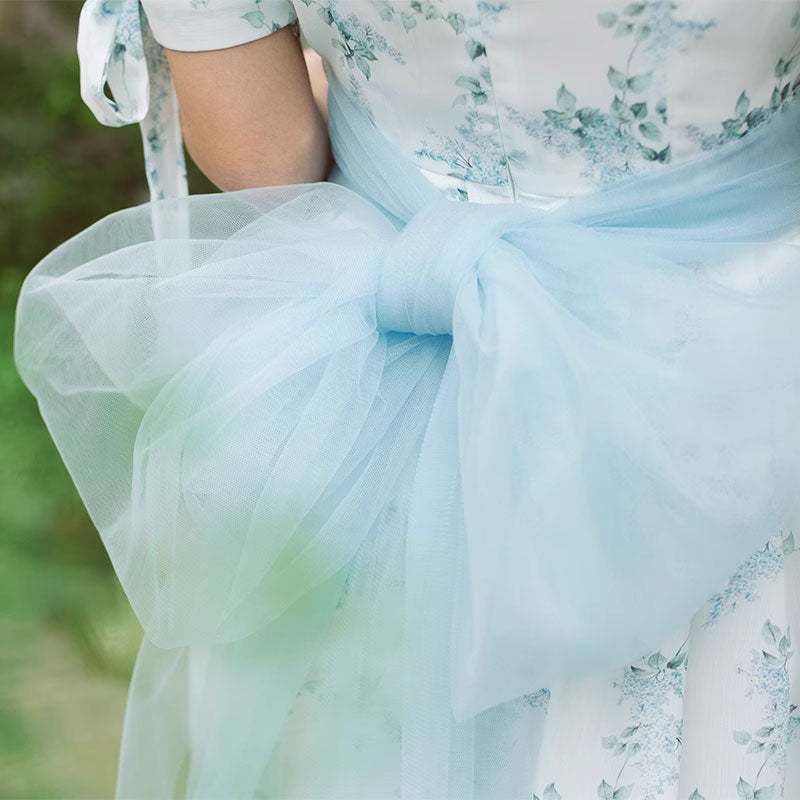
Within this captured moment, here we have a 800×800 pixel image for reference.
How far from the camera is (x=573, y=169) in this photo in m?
0.73

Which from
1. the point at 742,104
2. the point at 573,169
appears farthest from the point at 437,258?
the point at 742,104

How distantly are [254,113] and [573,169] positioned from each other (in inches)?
11.3

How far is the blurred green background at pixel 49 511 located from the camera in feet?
6.14

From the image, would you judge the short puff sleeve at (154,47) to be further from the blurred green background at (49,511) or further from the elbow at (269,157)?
the blurred green background at (49,511)

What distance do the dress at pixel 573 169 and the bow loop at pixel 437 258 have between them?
2cm

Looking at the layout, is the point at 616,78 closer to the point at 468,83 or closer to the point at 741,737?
the point at 468,83

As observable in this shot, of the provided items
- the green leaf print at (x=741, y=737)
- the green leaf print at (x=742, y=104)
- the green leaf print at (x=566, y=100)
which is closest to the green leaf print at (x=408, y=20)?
the green leaf print at (x=566, y=100)

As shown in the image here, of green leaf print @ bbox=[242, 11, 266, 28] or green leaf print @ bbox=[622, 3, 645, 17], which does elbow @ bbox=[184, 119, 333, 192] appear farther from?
green leaf print @ bbox=[622, 3, 645, 17]

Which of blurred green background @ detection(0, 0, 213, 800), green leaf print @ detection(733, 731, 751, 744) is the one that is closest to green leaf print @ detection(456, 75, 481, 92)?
green leaf print @ detection(733, 731, 751, 744)

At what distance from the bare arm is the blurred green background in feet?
4.17

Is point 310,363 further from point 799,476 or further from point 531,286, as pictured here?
point 799,476

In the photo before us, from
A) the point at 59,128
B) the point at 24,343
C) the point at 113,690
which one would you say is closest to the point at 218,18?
the point at 24,343

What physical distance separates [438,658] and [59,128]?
1954 mm

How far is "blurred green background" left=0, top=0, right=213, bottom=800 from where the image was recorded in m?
1.87
